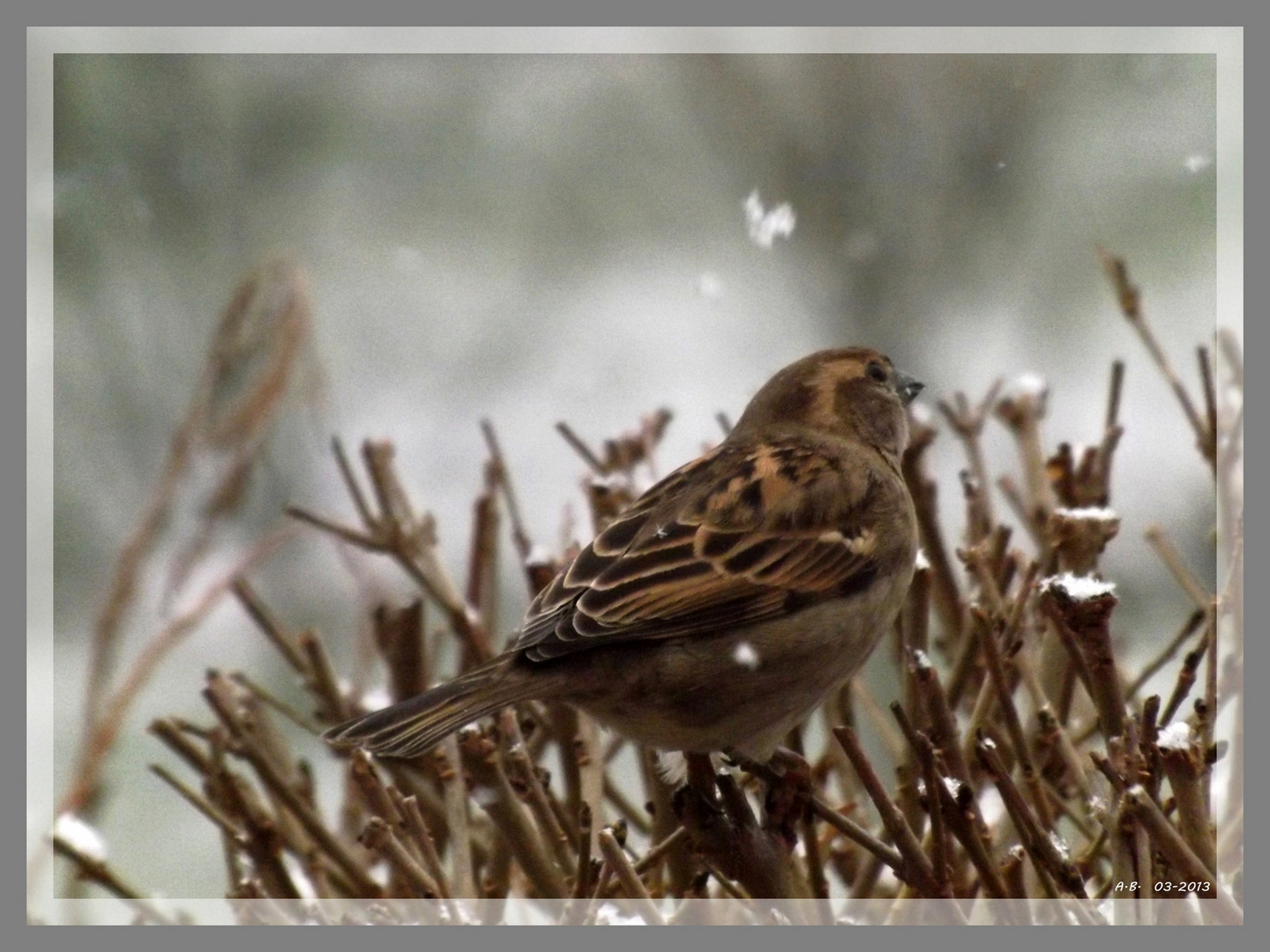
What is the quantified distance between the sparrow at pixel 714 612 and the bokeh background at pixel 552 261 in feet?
2.89

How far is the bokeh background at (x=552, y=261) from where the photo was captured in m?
3.94

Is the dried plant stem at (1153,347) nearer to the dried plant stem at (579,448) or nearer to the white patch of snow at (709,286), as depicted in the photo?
the dried plant stem at (579,448)

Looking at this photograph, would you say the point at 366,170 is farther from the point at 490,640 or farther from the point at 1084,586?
the point at 1084,586

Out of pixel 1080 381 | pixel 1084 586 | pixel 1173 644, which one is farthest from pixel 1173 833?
pixel 1080 381

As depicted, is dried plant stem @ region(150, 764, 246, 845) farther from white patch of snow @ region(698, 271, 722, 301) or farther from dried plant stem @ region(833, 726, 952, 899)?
white patch of snow @ region(698, 271, 722, 301)

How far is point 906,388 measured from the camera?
3074mm

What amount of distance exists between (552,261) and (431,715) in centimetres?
Result: 352

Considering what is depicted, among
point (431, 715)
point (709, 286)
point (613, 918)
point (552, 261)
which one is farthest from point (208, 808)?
point (552, 261)

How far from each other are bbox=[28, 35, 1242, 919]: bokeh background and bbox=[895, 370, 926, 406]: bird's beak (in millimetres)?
589

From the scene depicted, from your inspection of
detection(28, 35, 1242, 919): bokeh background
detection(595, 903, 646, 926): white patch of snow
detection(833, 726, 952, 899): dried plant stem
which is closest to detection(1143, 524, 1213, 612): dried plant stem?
detection(833, 726, 952, 899): dried plant stem

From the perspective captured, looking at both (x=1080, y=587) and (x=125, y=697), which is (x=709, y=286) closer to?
(x=125, y=697)

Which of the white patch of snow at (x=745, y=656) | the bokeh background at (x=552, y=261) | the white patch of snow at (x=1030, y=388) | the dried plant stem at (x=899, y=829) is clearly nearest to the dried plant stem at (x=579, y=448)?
the white patch of snow at (x=745, y=656)

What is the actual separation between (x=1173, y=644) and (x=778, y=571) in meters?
0.65

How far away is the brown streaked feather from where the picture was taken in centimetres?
244
